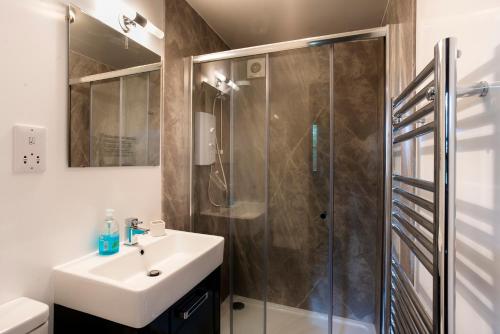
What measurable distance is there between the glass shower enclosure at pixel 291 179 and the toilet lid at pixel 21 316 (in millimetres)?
1179

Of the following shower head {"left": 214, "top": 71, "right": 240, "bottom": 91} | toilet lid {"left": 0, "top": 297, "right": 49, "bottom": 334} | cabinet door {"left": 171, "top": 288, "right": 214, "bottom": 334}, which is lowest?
cabinet door {"left": 171, "top": 288, "right": 214, "bottom": 334}

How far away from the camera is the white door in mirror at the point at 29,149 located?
0.89m

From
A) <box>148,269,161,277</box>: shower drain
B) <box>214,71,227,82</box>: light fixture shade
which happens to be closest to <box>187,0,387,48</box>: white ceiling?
<box>214,71,227,82</box>: light fixture shade

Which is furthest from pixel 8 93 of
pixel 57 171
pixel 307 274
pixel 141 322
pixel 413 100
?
pixel 307 274

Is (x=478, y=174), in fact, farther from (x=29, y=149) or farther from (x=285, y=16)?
(x=285, y=16)

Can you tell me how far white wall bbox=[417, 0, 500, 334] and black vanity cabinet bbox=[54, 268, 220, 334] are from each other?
0.97m

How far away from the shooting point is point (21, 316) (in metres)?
0.78

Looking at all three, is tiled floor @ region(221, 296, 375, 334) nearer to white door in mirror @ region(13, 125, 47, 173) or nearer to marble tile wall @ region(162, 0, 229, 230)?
marble tile wall @ region(162, 0, 229, 230)

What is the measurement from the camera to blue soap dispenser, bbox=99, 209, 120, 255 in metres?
1.18

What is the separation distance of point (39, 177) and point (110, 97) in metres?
0.50

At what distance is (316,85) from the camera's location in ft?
6.24

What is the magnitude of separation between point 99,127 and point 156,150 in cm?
41

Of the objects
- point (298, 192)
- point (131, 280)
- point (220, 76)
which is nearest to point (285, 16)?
point (220, 76)

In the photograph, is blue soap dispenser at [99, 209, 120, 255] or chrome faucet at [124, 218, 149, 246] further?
chrome faucet at [124, 218, 149, 246]
